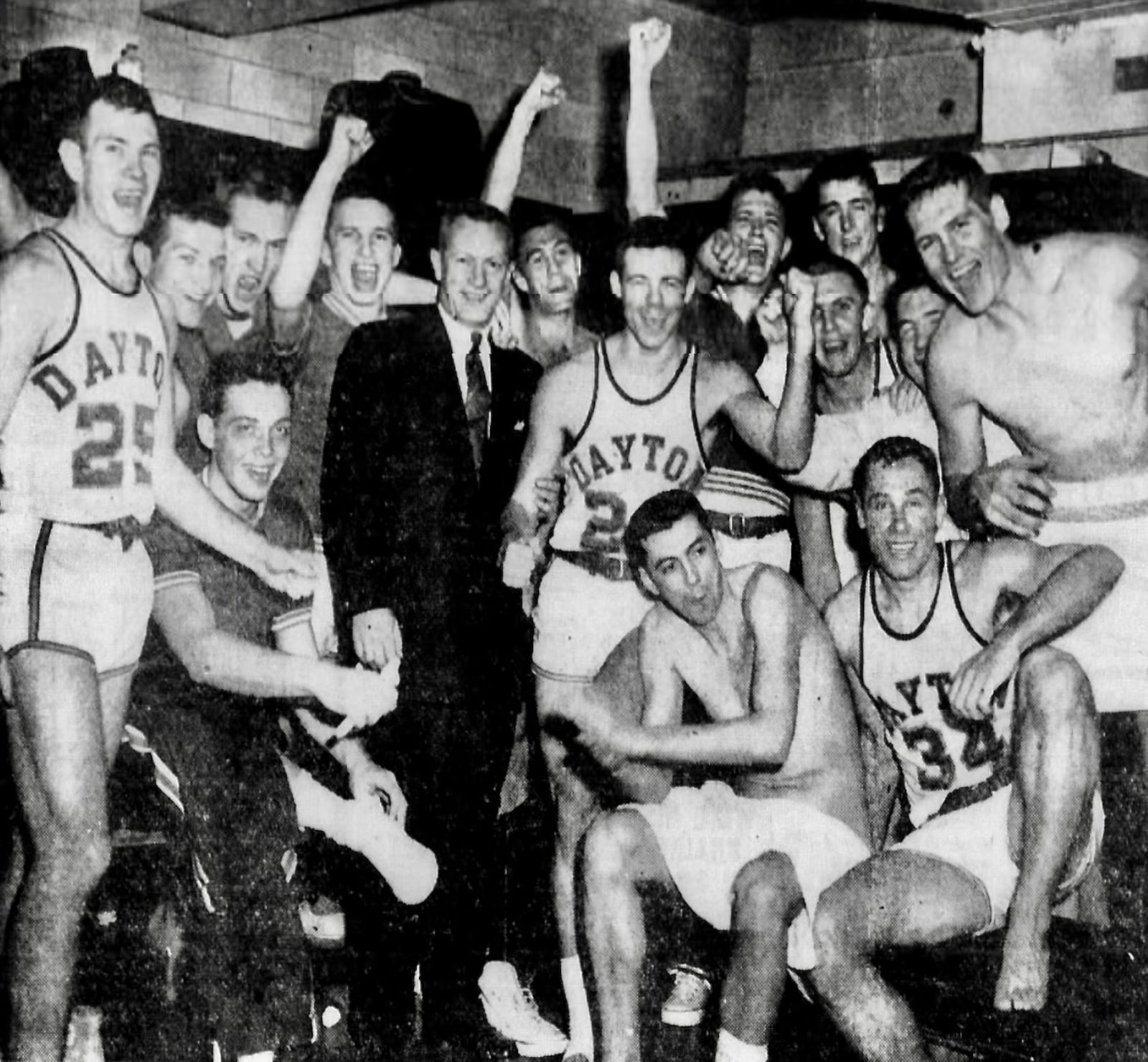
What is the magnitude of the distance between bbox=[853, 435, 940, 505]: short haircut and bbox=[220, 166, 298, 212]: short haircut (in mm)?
1922

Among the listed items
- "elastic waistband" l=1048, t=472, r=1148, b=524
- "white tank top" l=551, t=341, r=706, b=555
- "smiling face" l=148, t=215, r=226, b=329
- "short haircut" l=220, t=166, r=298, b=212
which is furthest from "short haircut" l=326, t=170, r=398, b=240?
"elastic waistband" l=1048, t=472, r=1148, b=524

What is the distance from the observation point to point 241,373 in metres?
3.99

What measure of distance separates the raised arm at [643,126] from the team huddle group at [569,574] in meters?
0.02

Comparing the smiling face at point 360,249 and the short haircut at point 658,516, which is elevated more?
the smiling face at point 360,249

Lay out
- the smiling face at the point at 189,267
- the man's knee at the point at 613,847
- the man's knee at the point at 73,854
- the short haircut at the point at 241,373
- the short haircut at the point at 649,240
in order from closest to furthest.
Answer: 1. the man's knee at the point at 73,854
2. the man's knee at the point at 613,847
3. the smiling face at the point at 189,267
4. the short haircut at the point at 241,373
5. the short haircut at the point at 649,240

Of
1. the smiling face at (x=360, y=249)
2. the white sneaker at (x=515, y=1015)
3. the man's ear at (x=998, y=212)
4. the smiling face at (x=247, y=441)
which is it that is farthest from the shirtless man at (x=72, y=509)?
the man's ear at (x=998, y=212)

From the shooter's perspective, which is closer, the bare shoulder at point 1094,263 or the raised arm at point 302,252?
the bare shoulder at point 1094,263

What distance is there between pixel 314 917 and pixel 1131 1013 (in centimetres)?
232

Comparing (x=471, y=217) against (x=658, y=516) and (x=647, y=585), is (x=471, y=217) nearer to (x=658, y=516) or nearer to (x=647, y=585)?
(x=658, y=516)

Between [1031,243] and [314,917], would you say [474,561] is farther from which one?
[1031,243]

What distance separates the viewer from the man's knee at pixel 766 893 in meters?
3.57

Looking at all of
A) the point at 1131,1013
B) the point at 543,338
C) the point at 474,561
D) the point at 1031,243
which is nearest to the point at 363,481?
the point at 474,561

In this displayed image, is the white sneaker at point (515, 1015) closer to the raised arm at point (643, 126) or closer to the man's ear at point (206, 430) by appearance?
the man's ear at point (206, 430)

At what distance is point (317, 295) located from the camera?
4184 mm
